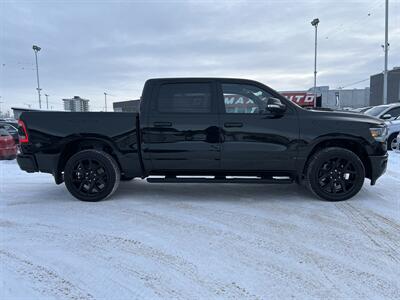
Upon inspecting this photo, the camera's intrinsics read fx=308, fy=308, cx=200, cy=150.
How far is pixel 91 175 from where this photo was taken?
15.6ft

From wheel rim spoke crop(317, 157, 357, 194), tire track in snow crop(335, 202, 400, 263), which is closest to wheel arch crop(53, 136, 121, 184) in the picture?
wheel rim spoke crop(317, 157, 357, 194)

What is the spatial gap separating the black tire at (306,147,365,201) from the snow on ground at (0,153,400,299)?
0.63ft

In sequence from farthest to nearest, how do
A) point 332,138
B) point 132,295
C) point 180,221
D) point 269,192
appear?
point 269,192, point 332,138, point 180,221, point 132,295

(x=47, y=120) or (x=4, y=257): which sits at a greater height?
(x=47, y=120)

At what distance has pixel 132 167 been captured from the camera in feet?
15.5

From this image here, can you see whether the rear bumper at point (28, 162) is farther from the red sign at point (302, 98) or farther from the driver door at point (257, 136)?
the red sign at point (302, 98)

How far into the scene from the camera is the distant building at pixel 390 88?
62500mm

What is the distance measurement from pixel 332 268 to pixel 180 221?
1816mm

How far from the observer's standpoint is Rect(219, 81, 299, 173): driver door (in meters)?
4.54

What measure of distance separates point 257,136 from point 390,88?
239 ft

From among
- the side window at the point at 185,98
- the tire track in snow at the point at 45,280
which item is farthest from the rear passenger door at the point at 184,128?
the tire track in snow at the point at 45,280

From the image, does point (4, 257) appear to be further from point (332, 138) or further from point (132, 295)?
point (332, 138)

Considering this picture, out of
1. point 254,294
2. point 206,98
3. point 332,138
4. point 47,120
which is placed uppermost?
point 206,98

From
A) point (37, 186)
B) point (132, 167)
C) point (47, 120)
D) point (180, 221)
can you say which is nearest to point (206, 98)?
point (132, 167)
